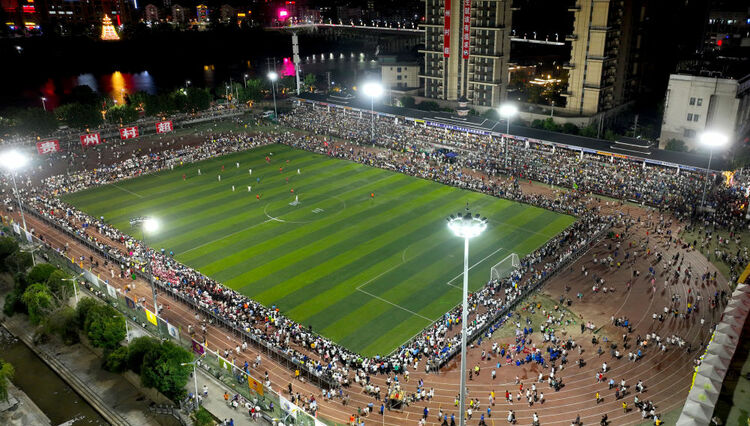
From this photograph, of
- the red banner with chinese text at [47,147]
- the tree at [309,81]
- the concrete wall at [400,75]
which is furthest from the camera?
the tree at [309,81]

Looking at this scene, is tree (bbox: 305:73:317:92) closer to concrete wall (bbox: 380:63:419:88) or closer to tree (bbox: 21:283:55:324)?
concrete wall (bbox: 380:63:419:88)

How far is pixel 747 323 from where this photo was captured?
733 inches

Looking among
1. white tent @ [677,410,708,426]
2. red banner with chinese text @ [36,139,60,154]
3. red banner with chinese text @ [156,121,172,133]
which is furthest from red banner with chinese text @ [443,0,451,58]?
white tent @ [677,410,708,426]

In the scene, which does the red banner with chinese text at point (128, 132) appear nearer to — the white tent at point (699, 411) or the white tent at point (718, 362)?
the white tent at point (718, 362)

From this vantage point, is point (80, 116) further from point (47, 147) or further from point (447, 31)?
point (447, 31)

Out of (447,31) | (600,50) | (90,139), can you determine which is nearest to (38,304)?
(90,139)

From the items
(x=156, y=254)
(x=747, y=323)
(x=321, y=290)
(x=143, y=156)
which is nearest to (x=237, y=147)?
(x=143, y=156)

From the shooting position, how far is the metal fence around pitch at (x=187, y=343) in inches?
1476

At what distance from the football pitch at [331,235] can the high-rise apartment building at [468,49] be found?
1477 inches

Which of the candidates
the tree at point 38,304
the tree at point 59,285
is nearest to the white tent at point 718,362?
the tree at point 38,304

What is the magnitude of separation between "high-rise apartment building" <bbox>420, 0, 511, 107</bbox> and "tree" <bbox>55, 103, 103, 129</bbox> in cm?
6634

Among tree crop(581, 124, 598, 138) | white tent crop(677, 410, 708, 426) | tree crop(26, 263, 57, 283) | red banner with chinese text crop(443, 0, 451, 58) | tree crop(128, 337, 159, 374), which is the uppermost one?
red banner with chinese text crop(443, 0, 451, 58)

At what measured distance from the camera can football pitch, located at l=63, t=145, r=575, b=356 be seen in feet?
169

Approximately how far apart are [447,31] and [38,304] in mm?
91433
